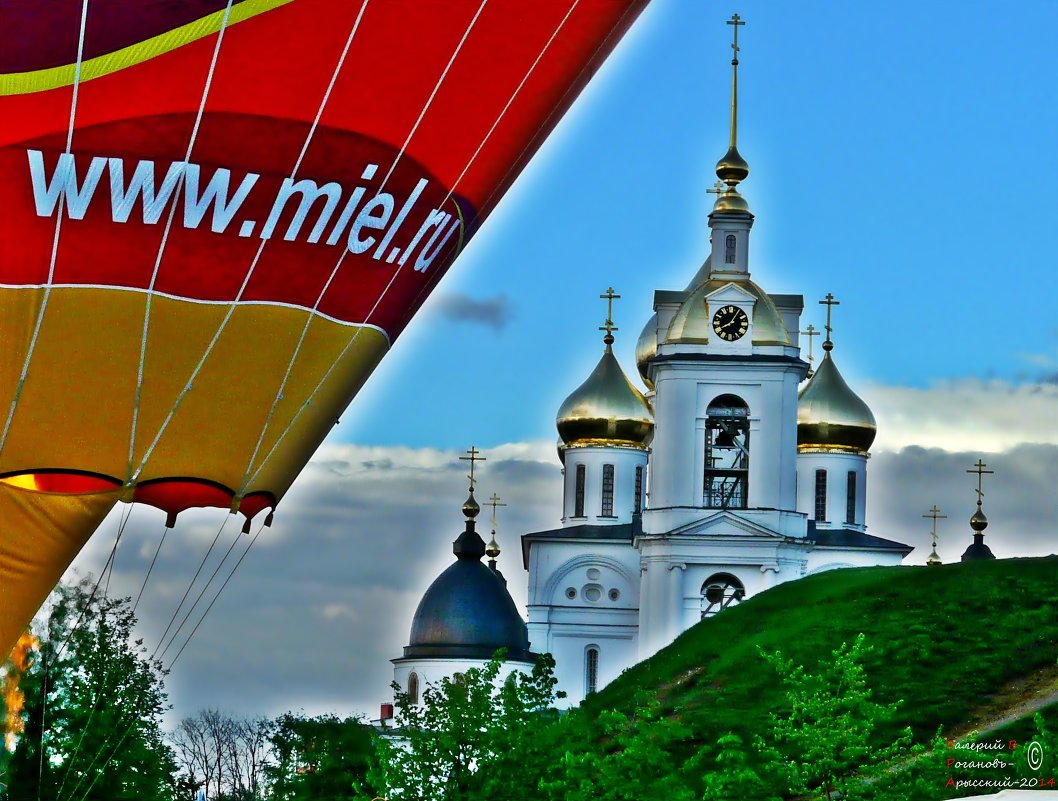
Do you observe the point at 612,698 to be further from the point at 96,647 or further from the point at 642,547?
the point at 96,647

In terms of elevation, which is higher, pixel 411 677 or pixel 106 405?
pixel 411 677

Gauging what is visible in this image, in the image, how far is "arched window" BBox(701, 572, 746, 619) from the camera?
65.2 metres

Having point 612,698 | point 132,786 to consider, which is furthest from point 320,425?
point 612,698

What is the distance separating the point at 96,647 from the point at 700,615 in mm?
27393

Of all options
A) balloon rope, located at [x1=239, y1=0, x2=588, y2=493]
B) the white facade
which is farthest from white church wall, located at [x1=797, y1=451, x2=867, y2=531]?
balloon rope, located at [x1=239, y1=0, x2=588, y2=493]

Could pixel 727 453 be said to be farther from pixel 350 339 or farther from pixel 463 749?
pixel 350 339

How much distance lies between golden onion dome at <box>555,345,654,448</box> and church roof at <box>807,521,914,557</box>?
6111 millimetres

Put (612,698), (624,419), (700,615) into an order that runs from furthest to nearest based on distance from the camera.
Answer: (624,419)
(700,615)
(612,698)

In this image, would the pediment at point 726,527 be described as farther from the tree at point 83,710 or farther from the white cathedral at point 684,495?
the tree at point 83,710

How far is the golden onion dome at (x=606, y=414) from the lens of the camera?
73562 millimetres

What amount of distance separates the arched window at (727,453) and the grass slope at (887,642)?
18.2 feet

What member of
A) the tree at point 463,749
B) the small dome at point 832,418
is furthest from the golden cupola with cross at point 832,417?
the tree at point 463,749

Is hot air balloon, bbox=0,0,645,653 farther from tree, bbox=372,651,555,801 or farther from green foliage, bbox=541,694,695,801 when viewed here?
tree, bbox=372,651,555,801

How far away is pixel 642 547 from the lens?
216ft
